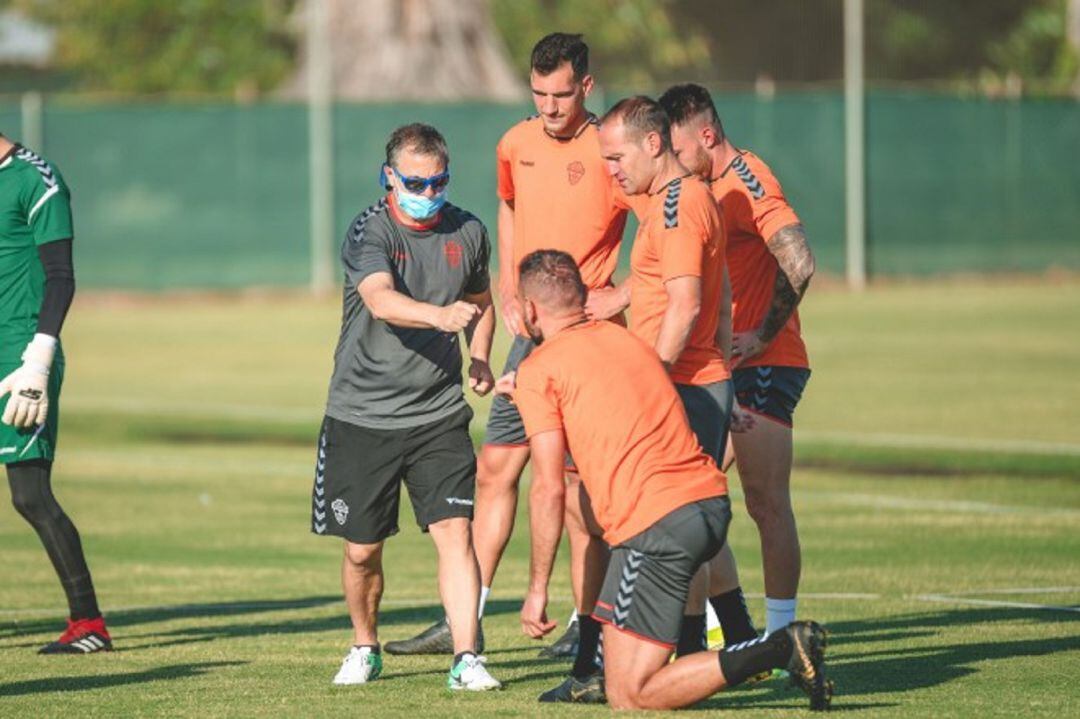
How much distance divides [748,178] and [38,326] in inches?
128

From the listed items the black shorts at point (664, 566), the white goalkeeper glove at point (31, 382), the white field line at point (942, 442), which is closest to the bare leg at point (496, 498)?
the white goalkeeper glove at point (31, 382)

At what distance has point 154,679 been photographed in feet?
30.7

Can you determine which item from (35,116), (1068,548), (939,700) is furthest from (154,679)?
(35,116)

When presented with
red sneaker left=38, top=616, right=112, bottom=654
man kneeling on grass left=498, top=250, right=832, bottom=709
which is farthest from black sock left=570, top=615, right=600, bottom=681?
red sneaker left=38, top=616, right=112, bottom=654

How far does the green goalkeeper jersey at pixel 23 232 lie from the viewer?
10.2m

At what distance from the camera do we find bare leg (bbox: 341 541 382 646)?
9242 mm

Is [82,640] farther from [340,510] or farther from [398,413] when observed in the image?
[398,413]

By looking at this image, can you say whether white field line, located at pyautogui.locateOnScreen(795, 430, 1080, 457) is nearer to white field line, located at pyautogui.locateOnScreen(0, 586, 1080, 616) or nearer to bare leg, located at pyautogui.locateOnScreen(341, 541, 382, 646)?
white field line, located at pyautogui.locateOnScreen(0, 586, 1080, 616)

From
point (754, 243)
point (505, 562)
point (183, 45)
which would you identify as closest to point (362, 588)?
point (754, 243)

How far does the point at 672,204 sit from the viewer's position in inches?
342

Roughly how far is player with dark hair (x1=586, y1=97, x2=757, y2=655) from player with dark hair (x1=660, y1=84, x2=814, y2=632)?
65 centimetres

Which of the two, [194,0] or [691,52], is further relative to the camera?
[691,52]

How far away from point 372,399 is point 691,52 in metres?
48.9

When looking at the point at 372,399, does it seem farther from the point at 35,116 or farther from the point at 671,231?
the point at 35,116
